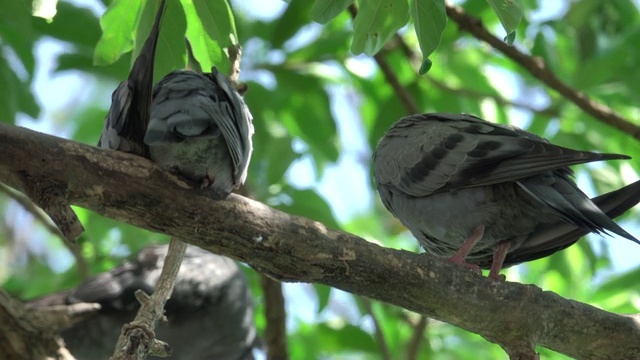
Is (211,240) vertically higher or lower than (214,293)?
lower

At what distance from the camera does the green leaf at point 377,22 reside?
4.09 meters

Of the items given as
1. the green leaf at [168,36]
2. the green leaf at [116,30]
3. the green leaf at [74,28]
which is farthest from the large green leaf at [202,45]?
the green leaf at [74,28]

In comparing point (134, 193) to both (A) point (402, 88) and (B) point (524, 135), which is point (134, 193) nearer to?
(B) point (524, 135)

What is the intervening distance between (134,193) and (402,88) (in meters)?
3.86

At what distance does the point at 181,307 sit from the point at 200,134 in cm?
272

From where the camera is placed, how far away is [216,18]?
4.38 meters

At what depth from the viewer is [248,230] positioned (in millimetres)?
3787

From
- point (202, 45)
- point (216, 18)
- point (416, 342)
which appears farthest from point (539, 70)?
point (216, 18)

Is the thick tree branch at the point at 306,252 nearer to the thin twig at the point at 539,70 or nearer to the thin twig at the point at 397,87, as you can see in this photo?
the thin twig at the point at 539,70

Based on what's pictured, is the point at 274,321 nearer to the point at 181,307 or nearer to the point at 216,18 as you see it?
the point at 181,307

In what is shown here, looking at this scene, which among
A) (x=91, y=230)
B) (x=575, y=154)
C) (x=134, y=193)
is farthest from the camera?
(x=91, y=230)

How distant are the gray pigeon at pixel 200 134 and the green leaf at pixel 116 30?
55 centimetres

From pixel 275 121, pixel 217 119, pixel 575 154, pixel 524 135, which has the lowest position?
pixel 217 119

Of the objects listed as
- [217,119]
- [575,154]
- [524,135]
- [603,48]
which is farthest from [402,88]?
[217,119]
